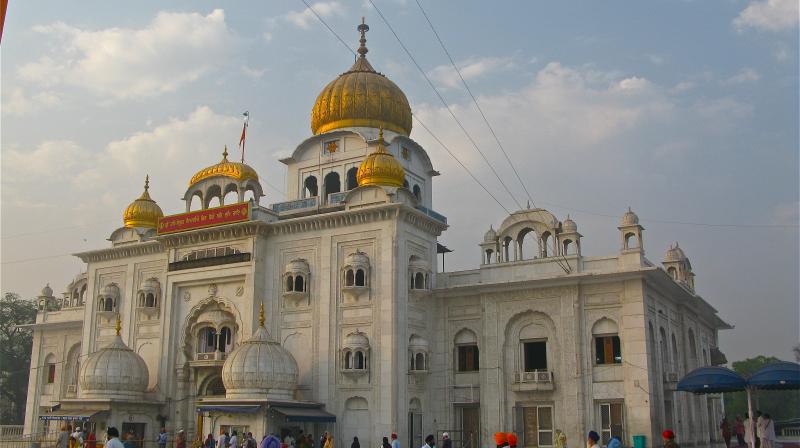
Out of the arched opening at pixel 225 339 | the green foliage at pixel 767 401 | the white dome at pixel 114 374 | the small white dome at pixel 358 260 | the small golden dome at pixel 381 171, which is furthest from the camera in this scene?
the green foliage at pixel 767 401

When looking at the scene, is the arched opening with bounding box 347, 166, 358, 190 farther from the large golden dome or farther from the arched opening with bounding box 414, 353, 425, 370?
the arched opening with bounding box 414, 353, 425, 370

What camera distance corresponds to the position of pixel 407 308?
2633 cm

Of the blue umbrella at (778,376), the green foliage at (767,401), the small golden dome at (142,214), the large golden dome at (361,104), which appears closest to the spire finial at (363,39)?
the large golden dome at (361,104)

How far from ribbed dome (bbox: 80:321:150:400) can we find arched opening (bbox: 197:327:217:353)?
2130mm

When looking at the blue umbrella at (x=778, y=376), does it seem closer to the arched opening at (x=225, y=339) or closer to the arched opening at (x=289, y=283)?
the arched opening at (x=289, y=283)

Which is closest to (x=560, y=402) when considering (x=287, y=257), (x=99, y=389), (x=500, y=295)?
(x=500, y=295)

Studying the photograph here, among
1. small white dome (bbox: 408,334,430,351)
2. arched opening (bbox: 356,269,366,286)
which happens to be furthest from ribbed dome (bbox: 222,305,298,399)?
small white dome (bbox: 408,334,430,351)

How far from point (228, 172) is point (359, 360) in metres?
9.78

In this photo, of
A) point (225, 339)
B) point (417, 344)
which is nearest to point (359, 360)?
point (417, 344)

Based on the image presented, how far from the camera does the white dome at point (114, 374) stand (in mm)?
27109

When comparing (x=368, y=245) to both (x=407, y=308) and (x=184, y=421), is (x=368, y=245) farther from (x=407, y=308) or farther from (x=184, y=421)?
(x=184, y=421)

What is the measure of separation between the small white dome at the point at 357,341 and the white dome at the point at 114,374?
7913mm

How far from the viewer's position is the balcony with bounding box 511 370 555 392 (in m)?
25.1

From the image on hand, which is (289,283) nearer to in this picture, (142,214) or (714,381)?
(142,214)
